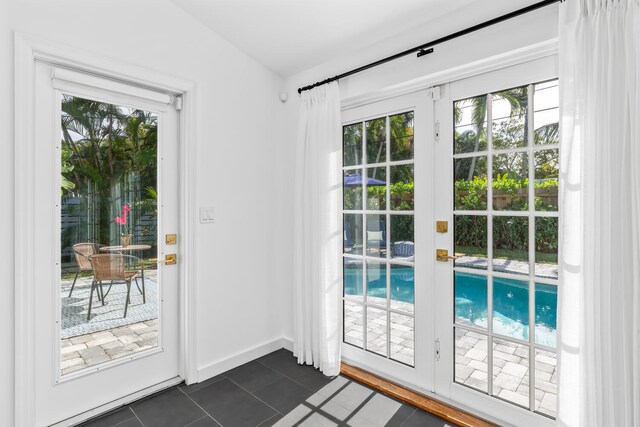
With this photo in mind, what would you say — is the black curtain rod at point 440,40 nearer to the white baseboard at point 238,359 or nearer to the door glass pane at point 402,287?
the door glass pane at point 402,287

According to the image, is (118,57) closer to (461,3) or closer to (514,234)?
(461,3)

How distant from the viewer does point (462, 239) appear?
6.75 feet

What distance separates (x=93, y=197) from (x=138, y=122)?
1.94 feet

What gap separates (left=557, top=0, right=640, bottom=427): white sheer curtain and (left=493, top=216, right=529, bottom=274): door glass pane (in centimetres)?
28

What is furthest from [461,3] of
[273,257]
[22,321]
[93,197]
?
[22,321]

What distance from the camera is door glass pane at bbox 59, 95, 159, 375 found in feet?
6.48

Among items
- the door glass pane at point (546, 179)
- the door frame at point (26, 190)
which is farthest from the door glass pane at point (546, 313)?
the door frame at point (26, 190)

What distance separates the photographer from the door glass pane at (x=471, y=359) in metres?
1.98

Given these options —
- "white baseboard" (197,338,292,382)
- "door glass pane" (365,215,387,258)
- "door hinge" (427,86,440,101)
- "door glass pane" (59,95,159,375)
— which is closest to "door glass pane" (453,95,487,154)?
"door hinge" (427,86,440,101)

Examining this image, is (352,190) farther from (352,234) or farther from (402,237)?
(402,237)

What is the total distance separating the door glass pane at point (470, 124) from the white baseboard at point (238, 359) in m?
2.20

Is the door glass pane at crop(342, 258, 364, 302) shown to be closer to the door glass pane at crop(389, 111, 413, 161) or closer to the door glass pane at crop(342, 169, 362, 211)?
the door glass pane at crop(342, 169, 362, 211)

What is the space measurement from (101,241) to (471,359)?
8.10 ft

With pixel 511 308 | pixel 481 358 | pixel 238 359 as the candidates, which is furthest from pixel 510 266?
pixel 238 359
